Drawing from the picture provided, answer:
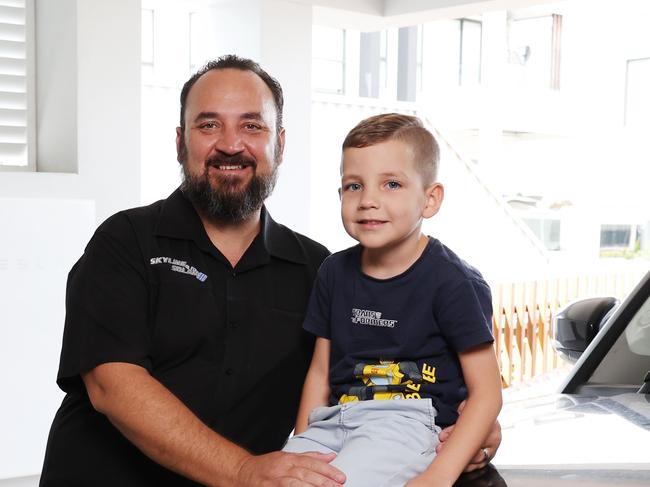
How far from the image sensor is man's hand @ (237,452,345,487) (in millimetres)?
1585

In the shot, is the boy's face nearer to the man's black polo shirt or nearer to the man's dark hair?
the man's black polo shirt

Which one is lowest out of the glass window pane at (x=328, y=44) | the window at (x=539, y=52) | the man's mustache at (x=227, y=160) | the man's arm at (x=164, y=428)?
the man's arm at (x=164, y=428)

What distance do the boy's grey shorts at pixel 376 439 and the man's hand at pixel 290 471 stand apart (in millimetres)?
26

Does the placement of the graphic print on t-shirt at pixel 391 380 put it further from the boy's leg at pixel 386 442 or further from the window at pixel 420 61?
the window at pixel 420 61

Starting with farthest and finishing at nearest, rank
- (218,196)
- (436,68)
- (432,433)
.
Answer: (436,68)
(218,196)
(432,433)

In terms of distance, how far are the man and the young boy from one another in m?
0.27

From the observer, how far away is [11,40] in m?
4.29

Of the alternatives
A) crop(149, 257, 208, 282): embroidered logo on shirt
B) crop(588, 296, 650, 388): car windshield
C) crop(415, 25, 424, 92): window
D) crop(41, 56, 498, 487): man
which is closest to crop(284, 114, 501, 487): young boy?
crop(41, 56, 498, 487): man

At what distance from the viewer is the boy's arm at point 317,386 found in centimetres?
196

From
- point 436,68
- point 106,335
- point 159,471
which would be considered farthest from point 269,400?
point 436,68

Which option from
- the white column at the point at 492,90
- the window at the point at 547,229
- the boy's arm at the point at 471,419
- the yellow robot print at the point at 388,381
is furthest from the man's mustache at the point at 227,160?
the window at the point at 547,229

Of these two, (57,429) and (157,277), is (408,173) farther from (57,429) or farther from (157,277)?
(57,429)

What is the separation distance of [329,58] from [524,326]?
6.39 meters

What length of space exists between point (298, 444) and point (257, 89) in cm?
101
